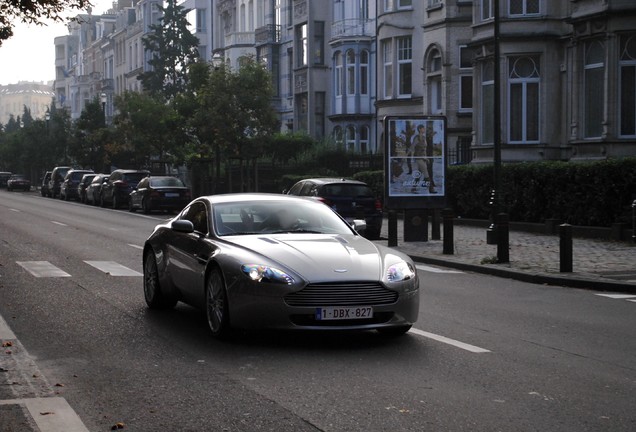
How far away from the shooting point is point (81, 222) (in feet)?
111

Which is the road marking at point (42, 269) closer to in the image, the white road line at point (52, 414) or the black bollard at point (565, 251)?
the black bollard at point (565, 251)

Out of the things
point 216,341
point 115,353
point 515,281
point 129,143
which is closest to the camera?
point 115,353

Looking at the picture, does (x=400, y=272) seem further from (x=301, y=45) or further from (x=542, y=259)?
(x=301, y=45)

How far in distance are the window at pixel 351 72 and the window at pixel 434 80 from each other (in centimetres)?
1014

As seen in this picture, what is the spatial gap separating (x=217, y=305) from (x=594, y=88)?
22217mm

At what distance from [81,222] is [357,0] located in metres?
23.6

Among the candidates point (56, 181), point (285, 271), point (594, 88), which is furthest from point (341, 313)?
point (56, 181)

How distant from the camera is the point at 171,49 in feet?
273

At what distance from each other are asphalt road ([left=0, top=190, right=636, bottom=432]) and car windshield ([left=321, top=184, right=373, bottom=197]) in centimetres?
1177

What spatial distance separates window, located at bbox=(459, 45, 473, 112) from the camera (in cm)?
4050

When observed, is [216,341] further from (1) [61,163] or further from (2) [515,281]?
(1) [61,163]

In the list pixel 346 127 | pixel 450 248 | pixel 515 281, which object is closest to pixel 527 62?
pixel 450 248

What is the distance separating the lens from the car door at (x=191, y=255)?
10.7 meters

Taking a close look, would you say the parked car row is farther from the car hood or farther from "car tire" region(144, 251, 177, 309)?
the car hood
